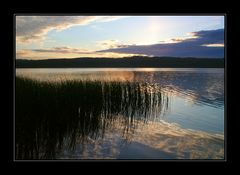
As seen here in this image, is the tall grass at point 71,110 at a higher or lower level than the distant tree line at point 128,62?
lower

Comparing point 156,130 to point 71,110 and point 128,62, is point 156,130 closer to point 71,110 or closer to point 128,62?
point 128,62

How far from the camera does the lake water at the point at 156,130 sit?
8.37 feet

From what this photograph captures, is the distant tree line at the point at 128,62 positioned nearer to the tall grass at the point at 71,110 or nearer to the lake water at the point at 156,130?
the lake water at the point at 156,130

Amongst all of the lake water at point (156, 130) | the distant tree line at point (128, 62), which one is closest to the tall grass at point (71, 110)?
the lake water at point (156, 130)

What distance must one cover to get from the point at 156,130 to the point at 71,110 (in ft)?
2.74

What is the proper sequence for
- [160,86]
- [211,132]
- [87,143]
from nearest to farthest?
[211,132] → [87,143] → [160,86]

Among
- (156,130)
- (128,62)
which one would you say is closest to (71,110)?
(128,62)

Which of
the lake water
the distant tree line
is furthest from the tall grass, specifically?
the distant tree line

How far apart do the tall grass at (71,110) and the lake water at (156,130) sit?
6cm

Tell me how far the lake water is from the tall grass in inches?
2.5
